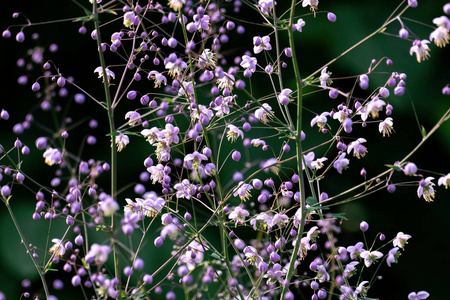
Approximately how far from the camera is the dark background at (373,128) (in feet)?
6.28

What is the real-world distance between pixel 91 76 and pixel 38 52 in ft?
4.32

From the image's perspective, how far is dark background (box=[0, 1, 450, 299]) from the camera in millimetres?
1915

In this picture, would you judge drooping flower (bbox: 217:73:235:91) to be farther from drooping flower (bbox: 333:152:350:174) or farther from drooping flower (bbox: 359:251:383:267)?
drooping flower (bbox: 359:251:383:267)

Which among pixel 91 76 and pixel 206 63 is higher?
pixel 206 63

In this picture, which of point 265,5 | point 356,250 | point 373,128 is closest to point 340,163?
point 356,250

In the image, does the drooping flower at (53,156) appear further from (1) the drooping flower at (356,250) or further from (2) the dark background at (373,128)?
(2) the dark background at (373,128)

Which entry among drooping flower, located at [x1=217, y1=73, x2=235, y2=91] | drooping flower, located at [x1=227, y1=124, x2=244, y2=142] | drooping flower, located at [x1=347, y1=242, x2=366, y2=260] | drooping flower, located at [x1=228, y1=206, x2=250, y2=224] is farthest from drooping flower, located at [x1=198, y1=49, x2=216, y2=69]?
drooping flower, located at [x1=347, y1=242, x2=366, y2=260]

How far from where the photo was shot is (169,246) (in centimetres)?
183

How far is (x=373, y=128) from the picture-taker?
202cm

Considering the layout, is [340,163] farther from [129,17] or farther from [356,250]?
[129,17]

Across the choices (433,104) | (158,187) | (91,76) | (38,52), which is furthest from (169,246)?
(38,52)

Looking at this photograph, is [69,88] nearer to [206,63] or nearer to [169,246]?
[169,246]

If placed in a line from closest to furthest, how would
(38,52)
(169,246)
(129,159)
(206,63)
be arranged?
(38,52) < (206,63) < (169,246) < (129,159)

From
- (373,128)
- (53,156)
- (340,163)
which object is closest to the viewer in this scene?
(53,156)
